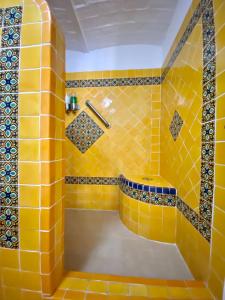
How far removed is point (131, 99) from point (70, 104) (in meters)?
0.83

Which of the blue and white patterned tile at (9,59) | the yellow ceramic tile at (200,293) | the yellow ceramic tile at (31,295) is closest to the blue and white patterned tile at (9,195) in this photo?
the yellow ceramic tile at (31,295)

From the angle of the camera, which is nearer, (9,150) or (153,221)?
(9,150)

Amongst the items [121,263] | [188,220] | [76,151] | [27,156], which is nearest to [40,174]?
[27,156]

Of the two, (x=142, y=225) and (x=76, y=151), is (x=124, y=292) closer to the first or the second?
(x=142, y=225)

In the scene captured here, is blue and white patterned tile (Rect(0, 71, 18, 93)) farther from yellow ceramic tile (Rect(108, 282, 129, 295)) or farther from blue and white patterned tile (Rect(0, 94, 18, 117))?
yellow ceramic tile (Rect(108, 282, 129, 295))

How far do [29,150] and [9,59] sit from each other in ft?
1.29

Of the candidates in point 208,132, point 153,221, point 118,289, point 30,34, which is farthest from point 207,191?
point 30,34

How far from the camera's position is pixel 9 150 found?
0.65 meters

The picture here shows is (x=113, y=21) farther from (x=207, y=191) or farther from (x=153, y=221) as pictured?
(x=153, y=221)

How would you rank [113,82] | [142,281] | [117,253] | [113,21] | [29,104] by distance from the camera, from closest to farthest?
1. [29,104]
2. [142,281]
3. [117,253]
4. [113,21]
5. [113,82]

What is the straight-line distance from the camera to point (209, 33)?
818 millimetres

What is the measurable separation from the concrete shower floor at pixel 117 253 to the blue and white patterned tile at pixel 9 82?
113 cm

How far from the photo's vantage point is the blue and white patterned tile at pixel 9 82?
2.10 feet

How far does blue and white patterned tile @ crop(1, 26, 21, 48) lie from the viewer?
0.65m
